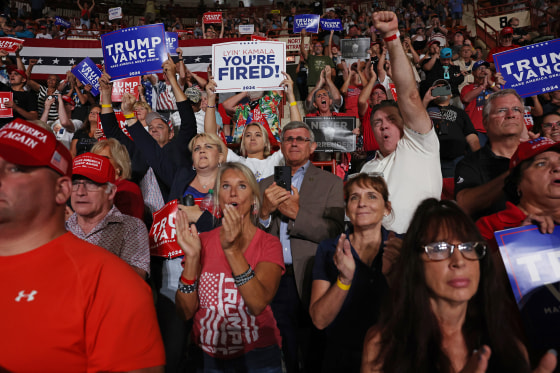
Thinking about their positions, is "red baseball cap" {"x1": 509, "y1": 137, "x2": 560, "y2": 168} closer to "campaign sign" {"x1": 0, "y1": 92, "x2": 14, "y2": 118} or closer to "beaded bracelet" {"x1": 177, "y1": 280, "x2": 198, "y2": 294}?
"beaded bracelet" {"x1": 177, "y1": 280, "x2": 198, "y2": 294}

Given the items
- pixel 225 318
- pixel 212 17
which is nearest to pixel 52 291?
pixel 225 318

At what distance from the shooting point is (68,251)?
1430 millimetres

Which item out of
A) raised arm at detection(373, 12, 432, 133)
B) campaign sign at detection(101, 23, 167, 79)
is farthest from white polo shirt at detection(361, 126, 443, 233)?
campaign sign at detection(101, 23, 167, 79)

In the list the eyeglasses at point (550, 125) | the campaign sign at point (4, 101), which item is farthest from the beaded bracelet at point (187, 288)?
the campaign sign at point (4, 101)

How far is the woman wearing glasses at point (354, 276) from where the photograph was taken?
7.27 ft

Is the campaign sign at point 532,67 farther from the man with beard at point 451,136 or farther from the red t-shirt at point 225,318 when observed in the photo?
the red t-shirt at point 225,318

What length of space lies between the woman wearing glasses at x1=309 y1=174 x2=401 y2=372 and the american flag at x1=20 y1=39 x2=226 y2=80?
10.3 metres

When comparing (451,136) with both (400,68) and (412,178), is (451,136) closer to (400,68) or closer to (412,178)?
(412,178)

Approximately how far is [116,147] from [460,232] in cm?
272

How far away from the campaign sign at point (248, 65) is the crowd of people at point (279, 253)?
877 millimetres

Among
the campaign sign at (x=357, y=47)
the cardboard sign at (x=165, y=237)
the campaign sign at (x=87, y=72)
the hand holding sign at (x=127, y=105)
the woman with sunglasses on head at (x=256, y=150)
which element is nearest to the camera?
the cardboard sign at (x=165, y=237)

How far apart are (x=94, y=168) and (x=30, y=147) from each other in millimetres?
1410

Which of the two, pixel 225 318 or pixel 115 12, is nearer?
pixel 225 318

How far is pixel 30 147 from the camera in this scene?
139cm
